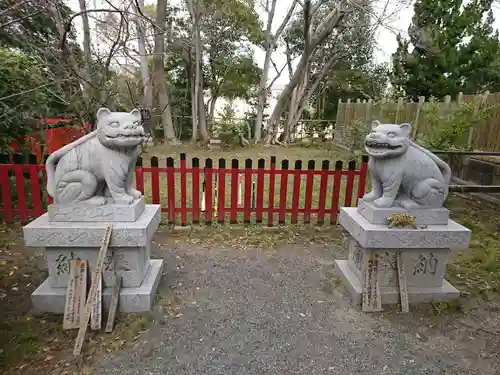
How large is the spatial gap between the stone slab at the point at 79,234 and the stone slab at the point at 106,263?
0.10 meters

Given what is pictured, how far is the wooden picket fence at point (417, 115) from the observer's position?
796 cm

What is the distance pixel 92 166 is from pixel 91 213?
443 millimetres

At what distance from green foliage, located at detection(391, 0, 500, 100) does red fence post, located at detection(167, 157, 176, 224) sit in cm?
1205

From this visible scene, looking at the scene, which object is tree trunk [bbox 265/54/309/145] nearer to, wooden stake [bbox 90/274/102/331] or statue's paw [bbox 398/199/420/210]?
statue's paw [bbox 398/199/420/210]

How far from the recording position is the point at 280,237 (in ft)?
17.0

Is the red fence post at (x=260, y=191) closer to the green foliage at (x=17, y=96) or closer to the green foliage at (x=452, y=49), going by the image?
the green foliage at (x=17, y=96)

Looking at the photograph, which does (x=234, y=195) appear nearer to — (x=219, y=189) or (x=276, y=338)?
(x=219, y=189)

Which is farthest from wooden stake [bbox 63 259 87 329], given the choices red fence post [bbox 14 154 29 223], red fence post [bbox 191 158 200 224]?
red fence post [bbox 14 154 29 223]

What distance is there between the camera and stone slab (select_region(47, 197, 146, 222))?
3104 mm

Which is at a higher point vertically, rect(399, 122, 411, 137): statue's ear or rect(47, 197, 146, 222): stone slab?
rect(399, 122, 411, 137): statue's ear

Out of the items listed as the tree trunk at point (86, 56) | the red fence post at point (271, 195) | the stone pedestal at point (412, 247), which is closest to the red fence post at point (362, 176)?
the red fence post at point (271, 195)

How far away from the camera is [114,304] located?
3.03 m

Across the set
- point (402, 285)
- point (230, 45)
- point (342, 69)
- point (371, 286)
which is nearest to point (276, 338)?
point (371, 286)

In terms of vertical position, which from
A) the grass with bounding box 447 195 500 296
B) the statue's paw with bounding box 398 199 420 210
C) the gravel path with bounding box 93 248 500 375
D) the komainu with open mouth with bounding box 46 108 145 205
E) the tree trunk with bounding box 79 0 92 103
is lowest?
the gravel path with bounding box 93 248 500 375
